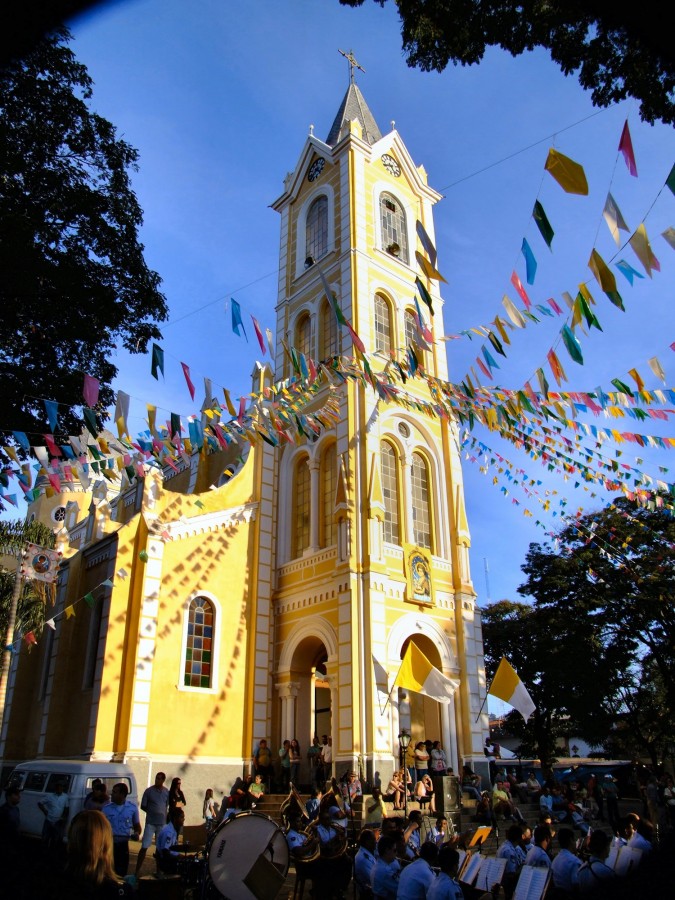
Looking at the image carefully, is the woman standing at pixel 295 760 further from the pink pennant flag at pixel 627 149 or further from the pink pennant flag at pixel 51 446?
the pink pennant flag at pixel 627 149

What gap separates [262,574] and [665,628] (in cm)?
1532

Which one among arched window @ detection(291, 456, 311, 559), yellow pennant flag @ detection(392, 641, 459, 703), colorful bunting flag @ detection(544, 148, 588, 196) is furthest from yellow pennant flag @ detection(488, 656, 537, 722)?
colorful bunting flag @ detection(544, 148, 588, 196)

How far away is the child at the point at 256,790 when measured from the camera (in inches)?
651

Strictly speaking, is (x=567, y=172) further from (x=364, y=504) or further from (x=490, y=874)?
(x=364, y=504)

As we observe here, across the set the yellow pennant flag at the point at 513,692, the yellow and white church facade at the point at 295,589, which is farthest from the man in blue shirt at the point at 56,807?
the yellow pennant flag at the point at 513,692

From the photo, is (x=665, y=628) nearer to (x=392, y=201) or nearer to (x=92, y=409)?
(x=392, y=201)

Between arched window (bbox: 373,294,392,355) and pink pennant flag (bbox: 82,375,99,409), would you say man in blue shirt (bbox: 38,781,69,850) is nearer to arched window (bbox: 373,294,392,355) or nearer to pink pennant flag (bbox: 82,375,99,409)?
pink pennant flag (bbox: 82,375,99,409)

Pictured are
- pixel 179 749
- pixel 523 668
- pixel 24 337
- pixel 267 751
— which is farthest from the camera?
pixel 523 668

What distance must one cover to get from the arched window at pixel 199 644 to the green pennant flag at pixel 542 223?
43.4 feet

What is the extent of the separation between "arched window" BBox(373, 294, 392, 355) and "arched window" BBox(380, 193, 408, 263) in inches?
85.4

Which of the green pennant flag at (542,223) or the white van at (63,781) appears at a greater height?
the green pennant flag at (542,223)

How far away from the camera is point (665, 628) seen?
26297mm

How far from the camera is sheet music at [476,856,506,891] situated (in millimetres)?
8281

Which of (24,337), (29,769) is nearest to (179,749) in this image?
(29,769)
